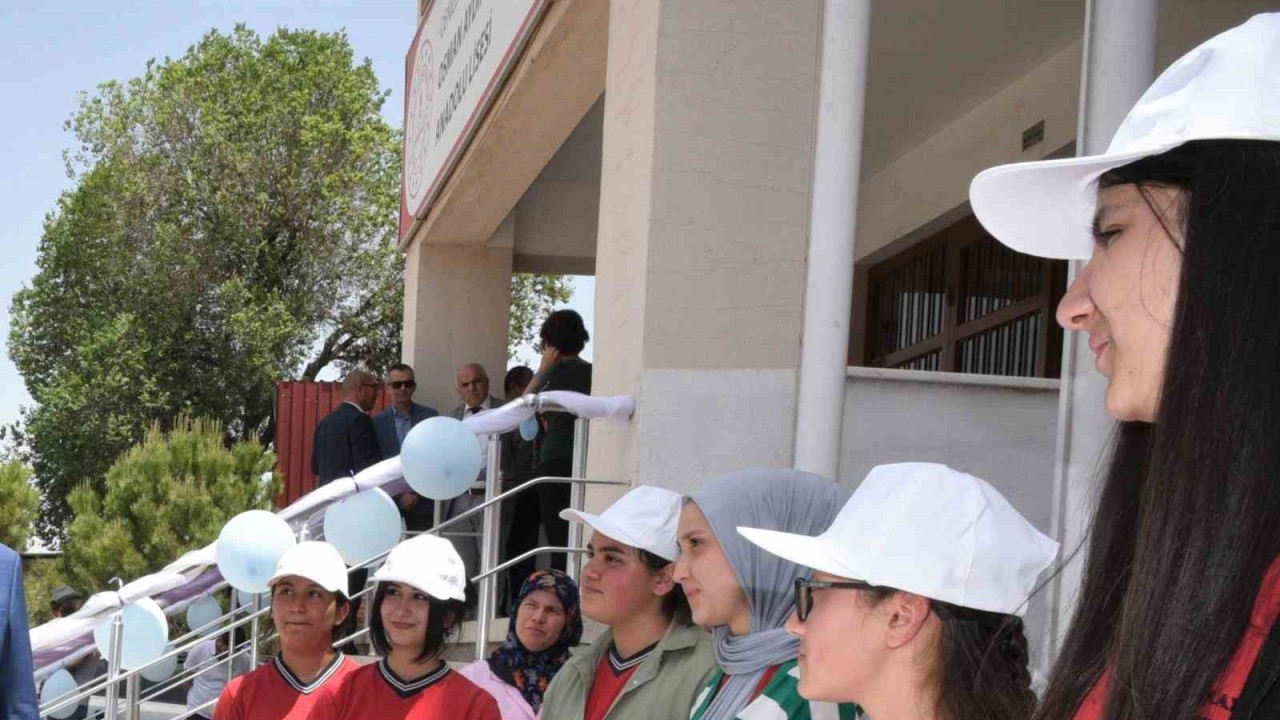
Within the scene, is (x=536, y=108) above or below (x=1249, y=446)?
above

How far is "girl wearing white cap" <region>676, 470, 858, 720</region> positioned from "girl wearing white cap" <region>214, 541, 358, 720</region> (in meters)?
1.63

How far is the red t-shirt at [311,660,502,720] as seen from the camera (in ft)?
14.1

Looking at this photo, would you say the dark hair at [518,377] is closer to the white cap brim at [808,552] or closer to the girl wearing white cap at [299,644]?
the girl wearing white cap at [299,644]

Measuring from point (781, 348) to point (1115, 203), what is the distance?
158 inches

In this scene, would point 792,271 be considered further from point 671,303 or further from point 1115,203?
point 1115,203

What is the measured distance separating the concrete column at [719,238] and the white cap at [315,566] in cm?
101

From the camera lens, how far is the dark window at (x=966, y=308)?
913 centimetres

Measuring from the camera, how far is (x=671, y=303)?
5.11 meters

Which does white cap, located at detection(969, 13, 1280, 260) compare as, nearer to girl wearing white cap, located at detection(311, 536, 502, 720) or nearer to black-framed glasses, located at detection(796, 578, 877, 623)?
black-framed glasses, located at detection(796, 578, 877, 623)

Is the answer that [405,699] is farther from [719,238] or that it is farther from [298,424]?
[298,424]

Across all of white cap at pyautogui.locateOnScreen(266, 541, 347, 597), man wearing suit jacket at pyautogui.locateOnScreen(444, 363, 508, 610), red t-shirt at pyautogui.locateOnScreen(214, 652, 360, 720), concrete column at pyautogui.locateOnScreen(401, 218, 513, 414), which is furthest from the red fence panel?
red t-shirt at pyautogui.locateOnScreen(214, 652, 360, 720)

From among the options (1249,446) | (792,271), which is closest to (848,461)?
(792,271)

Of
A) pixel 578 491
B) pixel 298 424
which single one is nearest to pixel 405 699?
pixel 578 491

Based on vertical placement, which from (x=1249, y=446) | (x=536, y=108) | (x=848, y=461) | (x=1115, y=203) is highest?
(x=536, y=108)
